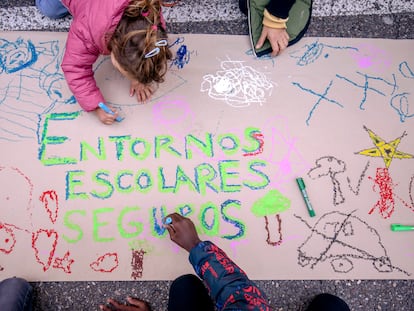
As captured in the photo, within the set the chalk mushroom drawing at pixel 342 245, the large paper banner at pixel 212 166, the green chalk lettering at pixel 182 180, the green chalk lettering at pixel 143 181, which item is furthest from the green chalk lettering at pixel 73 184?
the chalk mushroom drawing at pixel 342 245

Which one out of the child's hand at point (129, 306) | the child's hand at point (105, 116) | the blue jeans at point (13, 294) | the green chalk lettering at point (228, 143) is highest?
the child's hand at point (105, 116)

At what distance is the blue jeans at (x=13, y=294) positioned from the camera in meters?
0.91

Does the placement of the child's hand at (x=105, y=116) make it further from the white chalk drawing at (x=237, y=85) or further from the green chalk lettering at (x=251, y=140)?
the green chalk lettering at (x=251, y=140)

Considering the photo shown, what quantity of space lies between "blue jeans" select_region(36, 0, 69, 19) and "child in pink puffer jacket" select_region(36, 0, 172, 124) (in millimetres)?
111

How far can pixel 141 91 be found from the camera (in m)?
0.98

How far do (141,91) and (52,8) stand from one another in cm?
33

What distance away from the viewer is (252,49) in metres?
1.04

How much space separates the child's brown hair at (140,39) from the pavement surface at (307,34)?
296 millimetres

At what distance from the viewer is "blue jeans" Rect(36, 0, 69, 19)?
38.9 inches

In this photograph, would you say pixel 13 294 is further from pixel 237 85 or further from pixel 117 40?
pixel 237 85

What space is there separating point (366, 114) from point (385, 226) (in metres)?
0.31

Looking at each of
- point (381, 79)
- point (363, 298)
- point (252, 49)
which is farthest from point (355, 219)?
point (252, 49)

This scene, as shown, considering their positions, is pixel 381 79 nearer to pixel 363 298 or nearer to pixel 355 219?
pixel 355 219

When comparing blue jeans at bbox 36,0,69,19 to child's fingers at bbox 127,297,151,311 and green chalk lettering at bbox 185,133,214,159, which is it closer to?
green chalk lettering at bbox 185,133,214,159
